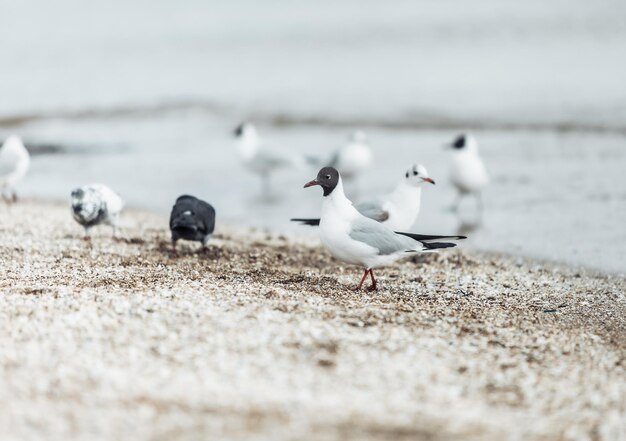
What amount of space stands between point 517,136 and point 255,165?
6532 millimetres

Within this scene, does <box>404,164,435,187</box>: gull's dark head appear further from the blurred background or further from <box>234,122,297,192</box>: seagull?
<box>234,122,297,192</box>: seagull

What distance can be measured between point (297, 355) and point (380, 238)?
2203 mm

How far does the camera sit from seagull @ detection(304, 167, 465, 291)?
22.2ft

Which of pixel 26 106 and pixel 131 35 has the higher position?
pixel 131 35

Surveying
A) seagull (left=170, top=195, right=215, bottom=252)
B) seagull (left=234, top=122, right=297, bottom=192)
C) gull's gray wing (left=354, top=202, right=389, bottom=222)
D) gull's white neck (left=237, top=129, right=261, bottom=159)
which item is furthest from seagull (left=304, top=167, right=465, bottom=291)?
gull's white neck (left=237, top=129, right=261, bottom=159)

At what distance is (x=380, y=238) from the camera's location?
685cm

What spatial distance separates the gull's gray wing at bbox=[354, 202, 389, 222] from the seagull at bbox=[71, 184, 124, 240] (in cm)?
243

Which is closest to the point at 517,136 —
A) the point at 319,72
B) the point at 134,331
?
the point at 319,72

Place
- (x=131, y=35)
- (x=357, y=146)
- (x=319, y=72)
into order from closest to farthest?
1. (x=357, y=146)
2. (x=319, y=72)
3. (x=131, y=35)

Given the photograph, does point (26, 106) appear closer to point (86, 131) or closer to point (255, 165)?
point (86, 131)

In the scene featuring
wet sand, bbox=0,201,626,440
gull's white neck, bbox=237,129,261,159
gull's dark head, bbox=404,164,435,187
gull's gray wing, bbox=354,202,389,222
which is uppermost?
gull's white neck, bbox=237,129,261,159

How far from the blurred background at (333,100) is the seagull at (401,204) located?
4.69 feet

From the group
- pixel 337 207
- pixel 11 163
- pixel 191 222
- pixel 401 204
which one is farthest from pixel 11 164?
pixel 337 207

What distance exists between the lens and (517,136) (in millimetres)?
18531
